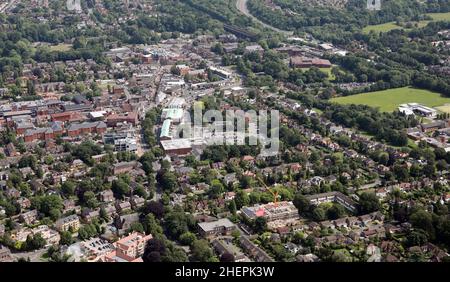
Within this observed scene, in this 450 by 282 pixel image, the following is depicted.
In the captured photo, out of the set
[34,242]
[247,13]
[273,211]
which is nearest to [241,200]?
[273,211]

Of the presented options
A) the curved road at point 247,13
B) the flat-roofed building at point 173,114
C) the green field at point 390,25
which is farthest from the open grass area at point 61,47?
the green field at point 390,25

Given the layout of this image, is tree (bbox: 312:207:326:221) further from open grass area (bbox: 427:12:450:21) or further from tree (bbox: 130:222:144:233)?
open grass area (bbox: 427:12:450:21)

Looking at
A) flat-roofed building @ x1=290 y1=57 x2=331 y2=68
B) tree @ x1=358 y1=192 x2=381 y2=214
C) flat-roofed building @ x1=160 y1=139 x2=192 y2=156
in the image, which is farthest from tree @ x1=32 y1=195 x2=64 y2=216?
flat-roofed building @ x1=290 y1=57 x2=331 y2=68

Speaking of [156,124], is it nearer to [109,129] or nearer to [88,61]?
[109,129]

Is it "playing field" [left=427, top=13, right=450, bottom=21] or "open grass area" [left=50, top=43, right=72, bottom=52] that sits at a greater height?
"playing field" [left=427, top=13, right=450, bottom=21]

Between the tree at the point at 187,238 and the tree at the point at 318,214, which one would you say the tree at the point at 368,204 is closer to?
the tree at the point at 318,214

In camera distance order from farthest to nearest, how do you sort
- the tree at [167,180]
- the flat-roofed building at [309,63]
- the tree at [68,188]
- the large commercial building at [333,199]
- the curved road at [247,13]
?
Result: 1. the curved road at [247,13]
2. the flat-roofed building at [309,63]
3. the tree at [167,180]
4. the tree at [68,188]
5. the large commercial building at [333,199]

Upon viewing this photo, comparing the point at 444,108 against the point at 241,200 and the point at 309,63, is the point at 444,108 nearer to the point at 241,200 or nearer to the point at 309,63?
the point at 309,63
